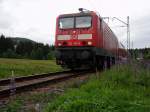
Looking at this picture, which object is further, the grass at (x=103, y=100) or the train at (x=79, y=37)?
the train at (x=79, y=37)

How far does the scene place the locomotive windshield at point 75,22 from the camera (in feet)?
54.5

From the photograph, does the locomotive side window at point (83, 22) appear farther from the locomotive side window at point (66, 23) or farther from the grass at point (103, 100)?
the grass at point (103, 100)

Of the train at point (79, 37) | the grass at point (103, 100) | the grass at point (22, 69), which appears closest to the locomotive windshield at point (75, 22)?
the train at point (79, 37)

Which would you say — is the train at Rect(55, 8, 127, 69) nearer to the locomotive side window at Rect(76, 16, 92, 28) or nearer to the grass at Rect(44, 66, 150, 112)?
the locomotive side window at Rect(76, 16, 92, 28)

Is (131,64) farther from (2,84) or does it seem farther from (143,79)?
(2,84)

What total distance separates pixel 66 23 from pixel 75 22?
0.55 metres

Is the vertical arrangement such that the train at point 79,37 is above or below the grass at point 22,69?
above

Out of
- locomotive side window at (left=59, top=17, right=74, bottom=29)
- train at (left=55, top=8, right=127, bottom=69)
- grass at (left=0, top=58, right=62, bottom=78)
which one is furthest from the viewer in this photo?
locomotive side window at (left=59, top=17, right=74, bottom=29)

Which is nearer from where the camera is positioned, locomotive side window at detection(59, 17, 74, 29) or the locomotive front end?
the locomotive front end

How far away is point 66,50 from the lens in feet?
55.2

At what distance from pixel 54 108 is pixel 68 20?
39.6ft

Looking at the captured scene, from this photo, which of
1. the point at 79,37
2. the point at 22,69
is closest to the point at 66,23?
the point at 79,37

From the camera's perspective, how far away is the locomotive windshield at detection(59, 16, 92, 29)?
16625mm

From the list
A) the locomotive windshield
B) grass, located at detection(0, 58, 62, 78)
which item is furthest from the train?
grass, located at detection(0, 58, 62, 78)
